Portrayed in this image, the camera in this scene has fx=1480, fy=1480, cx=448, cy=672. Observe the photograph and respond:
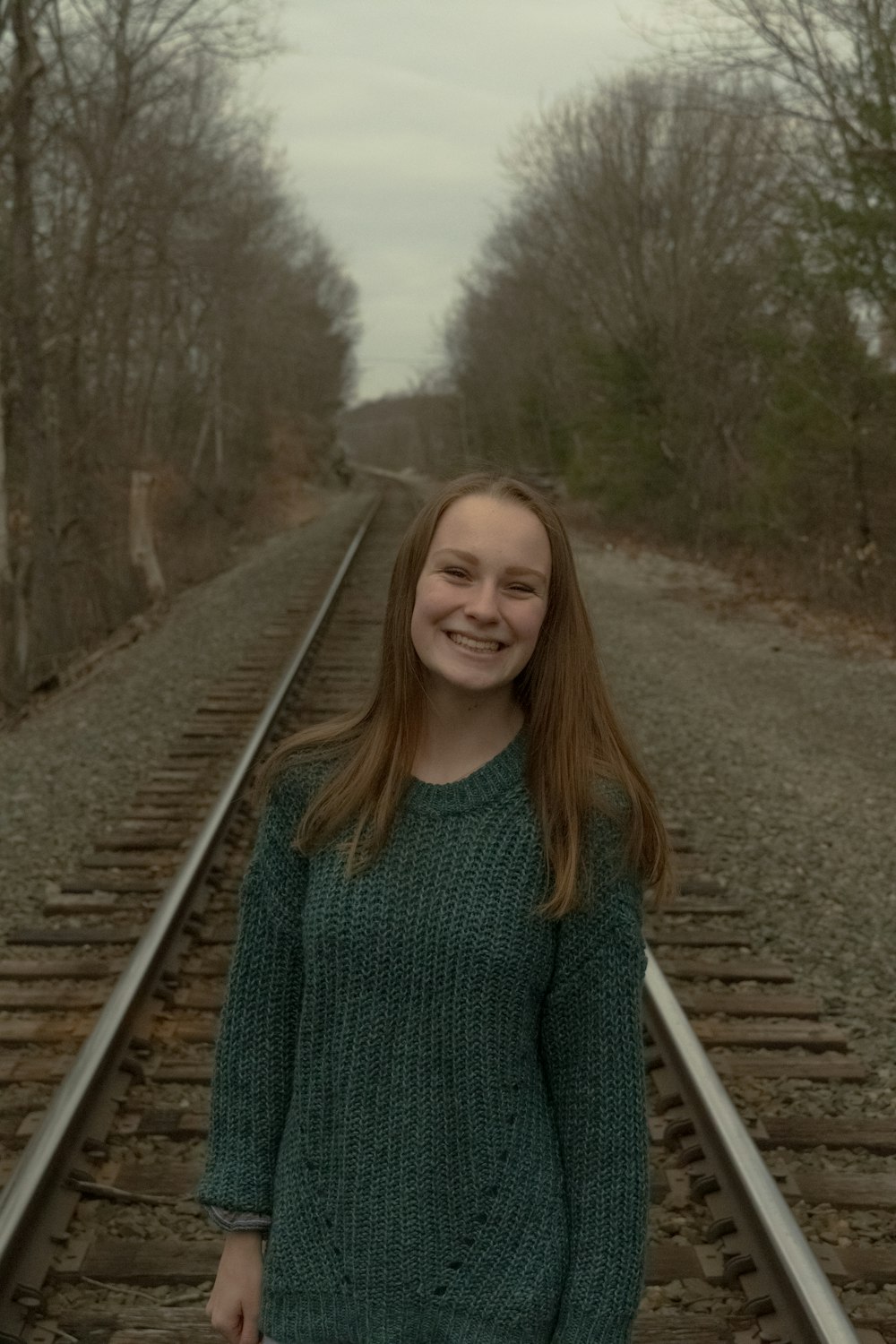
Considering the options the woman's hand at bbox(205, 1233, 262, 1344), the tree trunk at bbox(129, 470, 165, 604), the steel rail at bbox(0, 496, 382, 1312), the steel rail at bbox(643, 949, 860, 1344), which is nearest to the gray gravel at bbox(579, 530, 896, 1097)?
the steel rail at bbox(643, 949, 860, 1344)

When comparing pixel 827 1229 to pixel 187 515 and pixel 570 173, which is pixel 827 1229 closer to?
pixel 570 173

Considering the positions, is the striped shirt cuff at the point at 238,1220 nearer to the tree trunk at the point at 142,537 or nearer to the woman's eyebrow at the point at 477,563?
the woman's eyebrow at the point at 477,563

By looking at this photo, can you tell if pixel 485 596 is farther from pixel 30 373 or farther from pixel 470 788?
pixel 30 373

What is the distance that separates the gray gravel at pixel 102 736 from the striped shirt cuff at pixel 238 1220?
4.40m

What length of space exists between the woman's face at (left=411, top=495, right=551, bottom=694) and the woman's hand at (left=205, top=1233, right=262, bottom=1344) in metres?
0.72

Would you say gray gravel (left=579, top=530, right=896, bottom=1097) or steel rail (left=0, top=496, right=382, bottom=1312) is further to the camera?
gray gravel (left=579, top=530, right=896, bottom=1097)

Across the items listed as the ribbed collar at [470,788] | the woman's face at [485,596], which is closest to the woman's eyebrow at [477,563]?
the woman's face at [485,596]

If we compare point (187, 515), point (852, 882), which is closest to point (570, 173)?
point (187, 515)

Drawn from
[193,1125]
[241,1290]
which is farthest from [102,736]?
[241,1290]

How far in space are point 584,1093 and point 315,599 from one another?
47.2 feet

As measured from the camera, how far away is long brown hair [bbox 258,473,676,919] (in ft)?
5.66

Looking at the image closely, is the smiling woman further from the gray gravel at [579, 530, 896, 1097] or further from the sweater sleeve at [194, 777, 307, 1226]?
the gray gravel at [579, 530, 896, 1097]

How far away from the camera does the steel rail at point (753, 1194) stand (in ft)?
9.75

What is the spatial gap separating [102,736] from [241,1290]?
8112 millimetres
